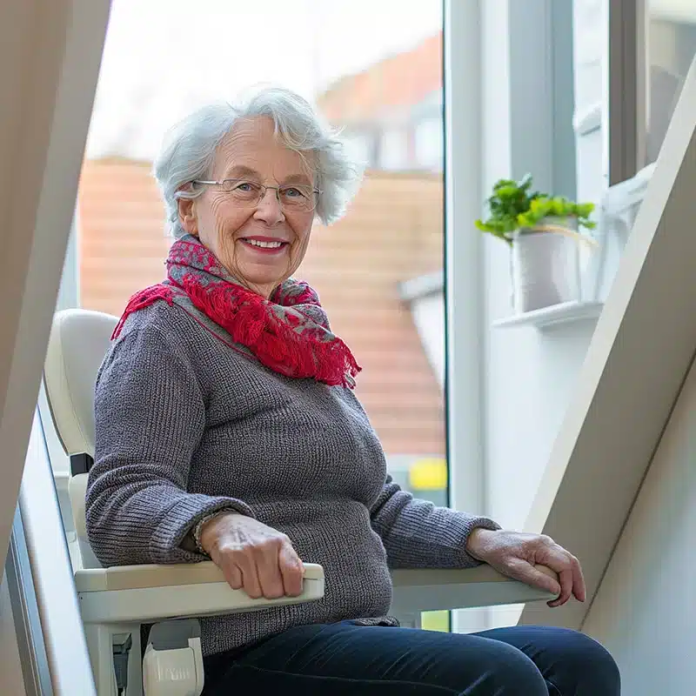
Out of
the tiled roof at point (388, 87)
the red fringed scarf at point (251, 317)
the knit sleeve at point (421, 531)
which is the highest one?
the tiled roof at point (388, 87)

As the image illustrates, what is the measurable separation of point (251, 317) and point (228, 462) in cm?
21

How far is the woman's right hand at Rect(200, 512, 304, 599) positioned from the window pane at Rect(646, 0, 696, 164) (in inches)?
51.4

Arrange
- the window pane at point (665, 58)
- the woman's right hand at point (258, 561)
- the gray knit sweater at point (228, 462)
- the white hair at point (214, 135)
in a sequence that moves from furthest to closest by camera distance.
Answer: the window pane at point (665, 58), the white hair at point (214, 135), the gray knit sweater at point (228, 462), the woman's right hand at point (258, 561)

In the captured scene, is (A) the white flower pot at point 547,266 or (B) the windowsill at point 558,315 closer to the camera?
(B) the windowsill at point 558,315

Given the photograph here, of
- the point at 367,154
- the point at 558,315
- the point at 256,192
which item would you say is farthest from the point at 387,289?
the point at 256,192

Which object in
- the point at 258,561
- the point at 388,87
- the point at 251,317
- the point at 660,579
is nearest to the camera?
the point at 258,561

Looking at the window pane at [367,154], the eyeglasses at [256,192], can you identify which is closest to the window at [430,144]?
the window pane at [367,154]

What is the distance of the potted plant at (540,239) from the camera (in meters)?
2.28

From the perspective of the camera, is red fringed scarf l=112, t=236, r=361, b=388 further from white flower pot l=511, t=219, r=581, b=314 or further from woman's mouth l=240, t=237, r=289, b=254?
white flower pot l=511, t=219, r=581, b=314

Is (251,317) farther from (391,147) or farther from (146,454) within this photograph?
(391,147)

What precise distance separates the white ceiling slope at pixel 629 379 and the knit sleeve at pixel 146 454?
26.6 inches

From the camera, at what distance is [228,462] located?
137 cm

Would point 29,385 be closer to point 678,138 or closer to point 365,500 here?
point 365,500

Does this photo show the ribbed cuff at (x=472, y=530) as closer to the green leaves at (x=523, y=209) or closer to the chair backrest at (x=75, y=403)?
the chair backrest at (x=75, y=403)
